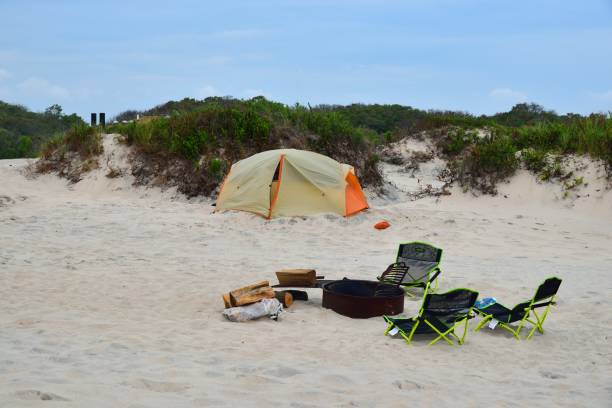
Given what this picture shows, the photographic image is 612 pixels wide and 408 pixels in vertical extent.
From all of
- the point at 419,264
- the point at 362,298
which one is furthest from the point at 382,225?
the point at 362,298

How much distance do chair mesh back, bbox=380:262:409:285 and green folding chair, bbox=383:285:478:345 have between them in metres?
1.76

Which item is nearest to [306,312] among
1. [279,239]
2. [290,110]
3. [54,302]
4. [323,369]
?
[323,369]

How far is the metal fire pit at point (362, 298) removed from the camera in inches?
325

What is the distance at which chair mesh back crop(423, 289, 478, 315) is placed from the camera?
738 cm

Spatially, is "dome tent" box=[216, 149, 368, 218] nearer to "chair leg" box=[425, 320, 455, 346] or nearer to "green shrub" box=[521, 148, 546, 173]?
"green shrub" box=[521, 148, 546, 173]

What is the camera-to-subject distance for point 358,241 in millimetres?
13664

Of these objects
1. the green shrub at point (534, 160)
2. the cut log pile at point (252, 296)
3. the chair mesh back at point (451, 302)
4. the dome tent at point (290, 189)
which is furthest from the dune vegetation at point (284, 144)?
the chair mesh back at point (451, 302)

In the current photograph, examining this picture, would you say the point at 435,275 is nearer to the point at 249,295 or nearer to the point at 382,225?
the point at 249,295

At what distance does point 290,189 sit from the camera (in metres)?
15.3

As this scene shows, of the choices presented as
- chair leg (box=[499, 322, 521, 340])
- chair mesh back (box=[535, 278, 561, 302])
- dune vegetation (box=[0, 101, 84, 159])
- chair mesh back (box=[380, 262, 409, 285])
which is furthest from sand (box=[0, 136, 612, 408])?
dune vegetation (box=[0, 101, 84, 159])

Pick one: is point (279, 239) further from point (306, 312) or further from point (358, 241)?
point (306, 312)

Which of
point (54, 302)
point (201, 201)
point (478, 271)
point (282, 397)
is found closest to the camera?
point (282, 397)

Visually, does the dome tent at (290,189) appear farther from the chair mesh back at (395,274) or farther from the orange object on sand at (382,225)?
the chair mesh back at (395,274)

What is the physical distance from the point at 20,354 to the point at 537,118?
3794 cm
